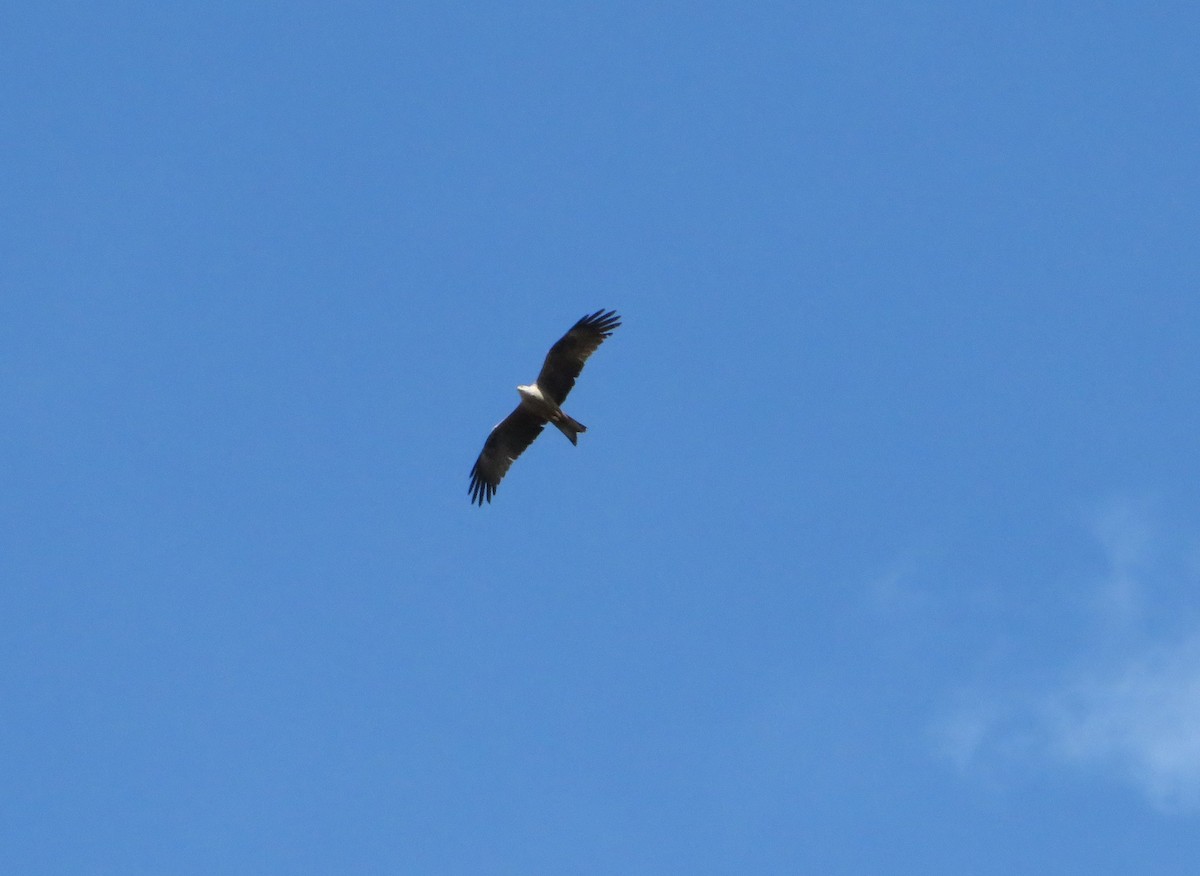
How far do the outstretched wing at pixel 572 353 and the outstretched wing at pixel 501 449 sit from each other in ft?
3.74

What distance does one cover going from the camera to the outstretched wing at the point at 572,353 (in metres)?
29.6

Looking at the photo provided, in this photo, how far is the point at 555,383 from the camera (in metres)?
29.6

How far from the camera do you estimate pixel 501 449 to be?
3128 centimetres

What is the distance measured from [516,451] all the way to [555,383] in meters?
2.17

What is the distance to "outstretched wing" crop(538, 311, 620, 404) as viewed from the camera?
97.0 ft

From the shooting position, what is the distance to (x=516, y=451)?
1231 inches

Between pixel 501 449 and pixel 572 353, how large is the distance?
2732 millimetres

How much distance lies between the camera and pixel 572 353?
29.6m

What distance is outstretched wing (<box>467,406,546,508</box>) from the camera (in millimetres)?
30844

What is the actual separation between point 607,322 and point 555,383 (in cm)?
140

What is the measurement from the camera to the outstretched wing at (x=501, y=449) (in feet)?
101

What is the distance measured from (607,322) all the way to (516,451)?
10.6 ft

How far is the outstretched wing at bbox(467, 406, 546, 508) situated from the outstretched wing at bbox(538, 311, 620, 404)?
1138 millimetres
